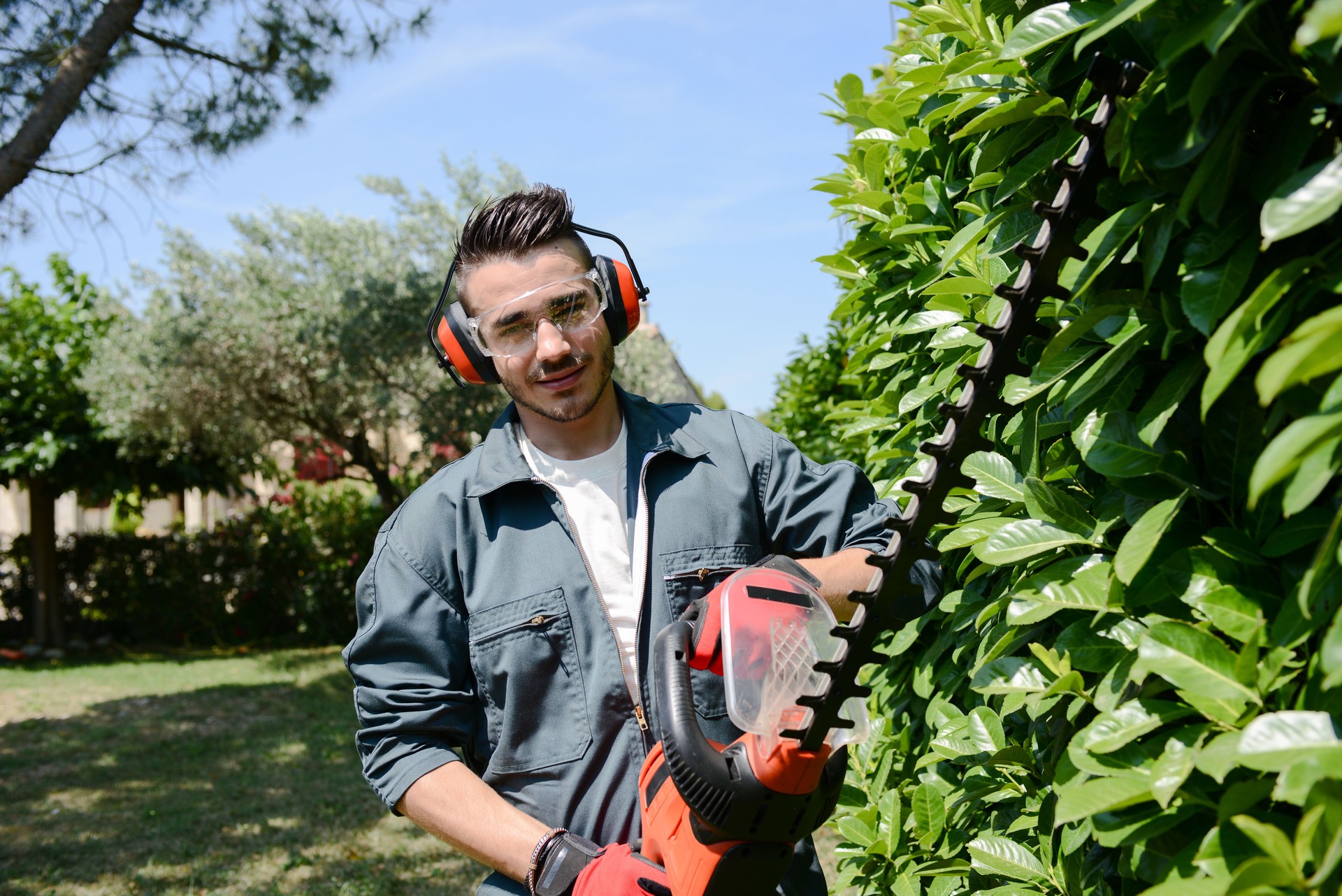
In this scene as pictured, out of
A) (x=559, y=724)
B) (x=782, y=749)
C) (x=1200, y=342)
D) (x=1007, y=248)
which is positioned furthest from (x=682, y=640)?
(x=1200, y=342)

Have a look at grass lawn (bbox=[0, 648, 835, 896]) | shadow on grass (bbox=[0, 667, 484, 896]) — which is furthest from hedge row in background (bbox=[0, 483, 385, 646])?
shadow on grass (bbox=[0, 667, 484, 896])

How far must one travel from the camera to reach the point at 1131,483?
1135 millimetres

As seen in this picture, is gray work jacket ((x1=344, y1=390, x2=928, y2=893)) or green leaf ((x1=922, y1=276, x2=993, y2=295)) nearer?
green leaf ((x1=922, y1=276, x2=993, y2=295))

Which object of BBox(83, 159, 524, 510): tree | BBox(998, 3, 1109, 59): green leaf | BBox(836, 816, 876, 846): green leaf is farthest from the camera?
BBox(83, 159, 524, 510): tree

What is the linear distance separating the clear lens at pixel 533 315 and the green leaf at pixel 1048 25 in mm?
1326

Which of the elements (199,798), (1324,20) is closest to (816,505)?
(1324,20)

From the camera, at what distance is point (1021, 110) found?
130 cm

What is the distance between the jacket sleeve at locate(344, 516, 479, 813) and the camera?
199 cm

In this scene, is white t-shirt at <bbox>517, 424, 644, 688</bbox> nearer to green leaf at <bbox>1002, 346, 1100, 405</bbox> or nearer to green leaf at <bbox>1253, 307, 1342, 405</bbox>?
green leaf at <bbox>1002, 346, 1100, 405</bbox>

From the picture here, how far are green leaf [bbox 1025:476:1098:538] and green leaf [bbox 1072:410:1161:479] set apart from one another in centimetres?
13

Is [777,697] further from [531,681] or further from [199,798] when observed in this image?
[199,798]

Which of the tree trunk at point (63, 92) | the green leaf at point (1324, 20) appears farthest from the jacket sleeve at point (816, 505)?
the tree trunk at point (63, 92)

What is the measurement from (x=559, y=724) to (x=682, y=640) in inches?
20.7

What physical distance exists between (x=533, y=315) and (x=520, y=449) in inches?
12.3
